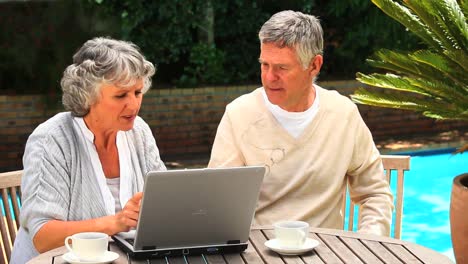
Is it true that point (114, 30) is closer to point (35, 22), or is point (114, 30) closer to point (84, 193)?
point (35, 22)

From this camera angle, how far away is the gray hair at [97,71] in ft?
10.5

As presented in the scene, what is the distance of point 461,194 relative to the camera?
488 centimetres

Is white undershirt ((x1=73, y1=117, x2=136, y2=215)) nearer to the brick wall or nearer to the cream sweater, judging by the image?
the cream sweater

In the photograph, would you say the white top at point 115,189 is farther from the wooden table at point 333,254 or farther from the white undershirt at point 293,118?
the white undershirt at point 293,118

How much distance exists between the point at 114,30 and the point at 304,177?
721cm

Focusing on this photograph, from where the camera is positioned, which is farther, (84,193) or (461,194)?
(461,194)

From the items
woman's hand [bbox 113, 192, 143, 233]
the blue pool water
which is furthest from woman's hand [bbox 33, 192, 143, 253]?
the blue pool water

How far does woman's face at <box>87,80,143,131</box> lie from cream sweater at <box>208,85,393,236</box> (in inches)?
19.3

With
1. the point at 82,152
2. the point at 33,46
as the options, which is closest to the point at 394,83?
the point at 82,152

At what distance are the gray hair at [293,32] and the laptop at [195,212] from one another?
0.82 m

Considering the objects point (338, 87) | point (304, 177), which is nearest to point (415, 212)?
point (338, 87)

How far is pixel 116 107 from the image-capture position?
324 centimetres

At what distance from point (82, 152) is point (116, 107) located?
0.66 feet

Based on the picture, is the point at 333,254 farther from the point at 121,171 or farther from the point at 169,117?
the point at 169,117
